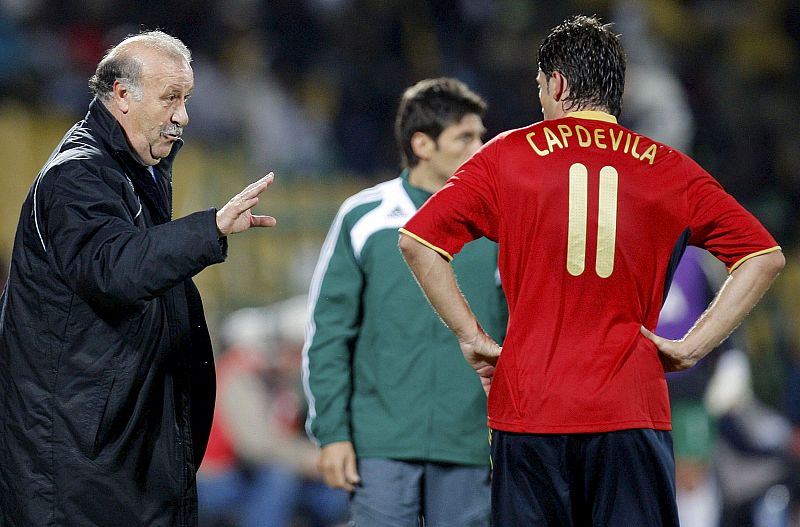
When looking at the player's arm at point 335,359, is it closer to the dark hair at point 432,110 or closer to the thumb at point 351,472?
the thumb at point 351,472

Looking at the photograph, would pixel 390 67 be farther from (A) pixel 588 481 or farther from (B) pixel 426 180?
(A) pixel 588 481

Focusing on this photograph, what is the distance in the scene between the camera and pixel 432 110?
354cm

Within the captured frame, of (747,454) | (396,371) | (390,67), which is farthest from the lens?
(390,67)

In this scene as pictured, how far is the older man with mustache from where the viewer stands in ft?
7.88

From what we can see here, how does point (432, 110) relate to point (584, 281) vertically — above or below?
above

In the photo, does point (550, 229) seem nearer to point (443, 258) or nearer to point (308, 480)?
point (443, 258)

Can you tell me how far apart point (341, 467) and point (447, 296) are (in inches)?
39.5

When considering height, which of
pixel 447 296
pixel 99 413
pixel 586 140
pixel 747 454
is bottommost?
pixel 747 454

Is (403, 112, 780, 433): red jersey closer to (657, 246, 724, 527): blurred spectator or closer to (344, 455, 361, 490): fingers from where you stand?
(344, 455, 361, 490): fingers

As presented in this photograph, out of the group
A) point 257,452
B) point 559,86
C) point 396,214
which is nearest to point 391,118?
point 257,452

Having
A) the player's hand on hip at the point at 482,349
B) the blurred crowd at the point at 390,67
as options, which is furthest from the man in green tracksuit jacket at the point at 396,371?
the blurred crowd at the point at 390,67

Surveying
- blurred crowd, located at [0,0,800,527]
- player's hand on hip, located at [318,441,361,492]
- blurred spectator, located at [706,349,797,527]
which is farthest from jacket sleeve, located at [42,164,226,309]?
blurred spectator, located at [706,349,797,527]

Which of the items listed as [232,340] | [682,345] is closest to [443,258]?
[682,345]

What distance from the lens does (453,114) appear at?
3.53m
